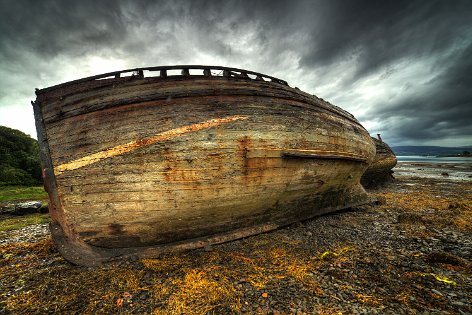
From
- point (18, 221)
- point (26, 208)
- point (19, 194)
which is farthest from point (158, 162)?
point (19, 194)

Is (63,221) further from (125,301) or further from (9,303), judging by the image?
(125,301)

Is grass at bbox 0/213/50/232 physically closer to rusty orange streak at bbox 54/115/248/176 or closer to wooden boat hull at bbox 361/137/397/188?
rusty orange streak at bbox 54/115/248/176

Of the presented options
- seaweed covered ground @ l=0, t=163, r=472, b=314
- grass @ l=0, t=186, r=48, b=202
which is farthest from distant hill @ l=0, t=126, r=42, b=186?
seaweed covered ground @ l=0, t=163, r=472, b=314

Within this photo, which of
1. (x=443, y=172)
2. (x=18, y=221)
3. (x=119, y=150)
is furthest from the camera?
(x=443, y=172)

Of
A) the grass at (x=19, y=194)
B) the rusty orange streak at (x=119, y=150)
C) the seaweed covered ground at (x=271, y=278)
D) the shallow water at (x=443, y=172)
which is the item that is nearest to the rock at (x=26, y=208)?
the grass at (x=19, y=194)

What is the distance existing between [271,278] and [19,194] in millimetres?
20610

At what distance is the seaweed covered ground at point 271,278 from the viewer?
299 cm

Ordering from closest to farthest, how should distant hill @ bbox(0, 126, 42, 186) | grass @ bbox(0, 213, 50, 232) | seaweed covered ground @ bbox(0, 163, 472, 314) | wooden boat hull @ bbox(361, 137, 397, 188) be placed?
seaweed covered ground @ bbox(0, 163, 472, 314), grass @ bbox(0, 213, 50, 232), wooden boat hull @ bbox(361, 137, 397, 188), distant hill @ bbox(0, 126, 42, 186)

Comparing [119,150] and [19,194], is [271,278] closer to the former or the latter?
[119,150]

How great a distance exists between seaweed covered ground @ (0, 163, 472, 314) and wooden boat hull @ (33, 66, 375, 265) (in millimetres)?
486

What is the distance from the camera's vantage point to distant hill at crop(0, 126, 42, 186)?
60.8 ft

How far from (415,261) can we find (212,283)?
153 inches

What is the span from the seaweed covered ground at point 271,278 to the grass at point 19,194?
12.5m

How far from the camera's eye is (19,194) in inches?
614
